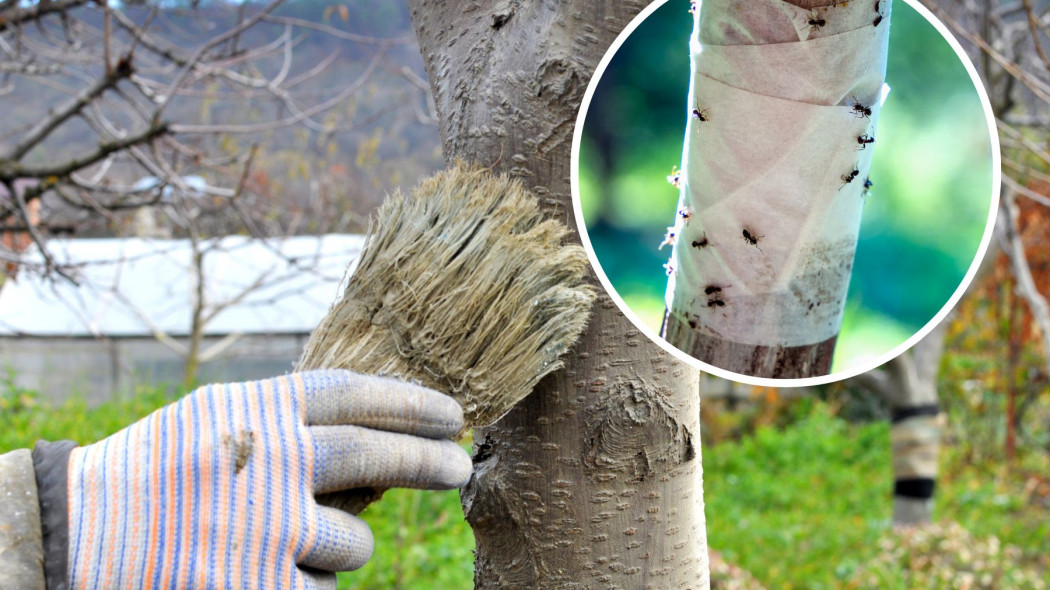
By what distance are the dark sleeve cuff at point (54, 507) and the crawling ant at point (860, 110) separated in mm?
824

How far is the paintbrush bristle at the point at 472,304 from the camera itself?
3.06 feet

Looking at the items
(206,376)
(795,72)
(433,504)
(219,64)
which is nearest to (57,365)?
(206,376)

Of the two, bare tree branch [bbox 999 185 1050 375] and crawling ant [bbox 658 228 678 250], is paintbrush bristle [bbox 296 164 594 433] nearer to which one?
crawling ant [bbox 658 228 678 250]

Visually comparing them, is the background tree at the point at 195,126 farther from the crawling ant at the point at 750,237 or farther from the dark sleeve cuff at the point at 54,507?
the crawling ant at the point at 750,237

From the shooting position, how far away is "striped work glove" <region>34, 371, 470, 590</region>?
2.62ft

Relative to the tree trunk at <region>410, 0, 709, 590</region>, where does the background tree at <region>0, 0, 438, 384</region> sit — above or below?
above

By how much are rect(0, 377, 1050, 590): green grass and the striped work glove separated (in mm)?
2747

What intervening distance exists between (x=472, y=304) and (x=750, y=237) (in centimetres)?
35

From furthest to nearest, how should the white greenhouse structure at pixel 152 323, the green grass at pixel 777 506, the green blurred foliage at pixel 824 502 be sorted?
the white greenhouse structure at pixel 152 323, the green blurred foliage at pixel 824 502, the green grass at pixel 777 506

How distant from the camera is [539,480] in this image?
39.4 inches

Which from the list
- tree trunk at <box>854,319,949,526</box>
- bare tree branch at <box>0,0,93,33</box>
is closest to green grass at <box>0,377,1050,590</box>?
tree trunk at <box>854,319,949,526</box>

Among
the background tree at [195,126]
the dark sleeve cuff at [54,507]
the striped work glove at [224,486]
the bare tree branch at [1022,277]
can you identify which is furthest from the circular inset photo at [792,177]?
the bare tree branch at [1022,277]

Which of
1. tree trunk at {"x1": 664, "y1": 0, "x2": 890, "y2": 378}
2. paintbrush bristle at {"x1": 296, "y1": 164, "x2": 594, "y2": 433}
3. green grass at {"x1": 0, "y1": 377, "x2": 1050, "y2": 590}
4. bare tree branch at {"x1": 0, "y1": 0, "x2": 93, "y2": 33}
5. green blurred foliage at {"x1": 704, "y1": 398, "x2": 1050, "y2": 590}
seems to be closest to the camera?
tree trunk at {"x1": 664, "y1": 0, "x2": 890, "y2": 378}

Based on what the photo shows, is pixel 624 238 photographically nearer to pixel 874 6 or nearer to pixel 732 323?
pixel 732 323
